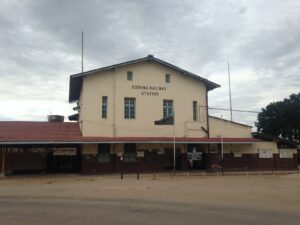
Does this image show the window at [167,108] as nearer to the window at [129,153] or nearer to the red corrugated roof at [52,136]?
the red corrugated roof at [52,136]

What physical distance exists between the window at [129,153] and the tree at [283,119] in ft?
Result: 85.3

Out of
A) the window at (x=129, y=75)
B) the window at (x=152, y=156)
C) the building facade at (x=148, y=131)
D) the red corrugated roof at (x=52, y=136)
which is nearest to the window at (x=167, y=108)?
the building facade at (x=148, y=131)

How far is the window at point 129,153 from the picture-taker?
97.7 feet

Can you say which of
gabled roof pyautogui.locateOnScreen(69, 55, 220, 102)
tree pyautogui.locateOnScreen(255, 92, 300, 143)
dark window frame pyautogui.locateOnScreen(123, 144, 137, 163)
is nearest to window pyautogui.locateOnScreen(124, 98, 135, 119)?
dark window frame pyautogui.locateOnScreen(123, 144, 137, 163)

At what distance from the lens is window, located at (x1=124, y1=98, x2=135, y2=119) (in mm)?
30734

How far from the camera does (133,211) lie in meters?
11.0

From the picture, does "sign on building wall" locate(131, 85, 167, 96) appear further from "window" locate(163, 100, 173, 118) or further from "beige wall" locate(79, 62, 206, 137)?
"window" locate(163, 100, 173, 118)

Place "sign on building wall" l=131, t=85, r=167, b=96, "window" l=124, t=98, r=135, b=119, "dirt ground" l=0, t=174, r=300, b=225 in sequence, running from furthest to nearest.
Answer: "sign on building wall" l=131, t=85, r=167, b=96
"window" l=124, t=98, r=135, b=119
"dirt ground" l=0, t=174, r=300, b=225

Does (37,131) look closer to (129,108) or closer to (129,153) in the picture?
(129,153)

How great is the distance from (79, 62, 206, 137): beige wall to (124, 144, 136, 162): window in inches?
39.1

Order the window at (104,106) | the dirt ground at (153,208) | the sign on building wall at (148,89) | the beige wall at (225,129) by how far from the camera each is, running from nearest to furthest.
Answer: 1. the dirt ground at (153,208)
2. the window at (104,106)
3. the sign on building wall at (148,89)
4. the beige wall at (225,129)

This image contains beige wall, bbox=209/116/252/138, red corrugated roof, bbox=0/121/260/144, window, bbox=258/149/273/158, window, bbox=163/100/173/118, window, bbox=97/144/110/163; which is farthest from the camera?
window, bbox=258/149/273/158

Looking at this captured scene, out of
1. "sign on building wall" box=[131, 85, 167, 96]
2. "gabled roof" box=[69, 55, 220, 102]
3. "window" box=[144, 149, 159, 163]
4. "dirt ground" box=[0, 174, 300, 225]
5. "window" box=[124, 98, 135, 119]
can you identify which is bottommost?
"dirt ground" box=[0, 174, 300, 225]

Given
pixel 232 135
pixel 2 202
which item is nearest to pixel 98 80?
pixel 232 135
